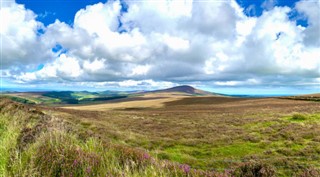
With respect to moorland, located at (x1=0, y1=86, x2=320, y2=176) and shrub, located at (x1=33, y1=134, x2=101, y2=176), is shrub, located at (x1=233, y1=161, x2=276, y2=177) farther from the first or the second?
shrub, located at (x1=33, y1=134, x2=101, y2=176)

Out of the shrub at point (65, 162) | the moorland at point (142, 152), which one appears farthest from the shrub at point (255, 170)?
the shrub at point (65, 162)

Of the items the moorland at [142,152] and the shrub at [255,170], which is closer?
the shrub at [255,170]

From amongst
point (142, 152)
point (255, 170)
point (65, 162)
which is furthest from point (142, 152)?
point (255, 170)

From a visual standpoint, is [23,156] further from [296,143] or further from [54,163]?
[296,143]

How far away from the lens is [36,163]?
5.56 metres

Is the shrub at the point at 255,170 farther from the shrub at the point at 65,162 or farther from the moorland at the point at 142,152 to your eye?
the shrub at the point at 65,162

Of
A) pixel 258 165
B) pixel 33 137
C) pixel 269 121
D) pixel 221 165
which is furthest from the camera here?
pixel 269 121

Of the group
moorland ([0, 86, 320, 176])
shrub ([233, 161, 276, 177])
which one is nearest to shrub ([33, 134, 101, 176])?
moorland ([0, 86, 320, 176])

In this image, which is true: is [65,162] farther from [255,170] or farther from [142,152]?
[255,170]

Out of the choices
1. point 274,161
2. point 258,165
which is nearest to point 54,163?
point 258,165

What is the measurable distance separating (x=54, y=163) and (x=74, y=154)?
0.62 metres

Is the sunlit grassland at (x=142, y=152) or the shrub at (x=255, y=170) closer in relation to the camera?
the shrub at (x=255, y=170)

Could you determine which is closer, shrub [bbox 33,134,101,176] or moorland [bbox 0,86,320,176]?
shrub [bbox 33,134,101,176]

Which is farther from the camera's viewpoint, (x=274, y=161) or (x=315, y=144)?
(x=315, y=144)
